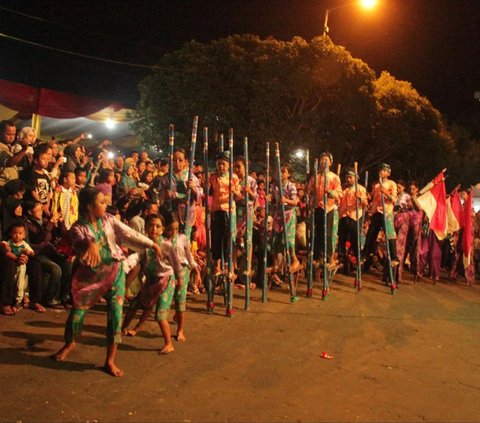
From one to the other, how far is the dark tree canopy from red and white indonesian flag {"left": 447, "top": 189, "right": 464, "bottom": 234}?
5.62 metres

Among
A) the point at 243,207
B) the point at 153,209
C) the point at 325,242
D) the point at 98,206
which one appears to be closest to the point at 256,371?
the point at 98,206

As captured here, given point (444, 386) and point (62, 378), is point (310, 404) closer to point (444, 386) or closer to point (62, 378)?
point (444, 386)

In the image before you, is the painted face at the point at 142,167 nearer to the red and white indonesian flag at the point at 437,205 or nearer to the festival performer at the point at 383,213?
the festival performer at the point at 383,213

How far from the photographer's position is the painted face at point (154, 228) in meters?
6.41

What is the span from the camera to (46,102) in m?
16.9

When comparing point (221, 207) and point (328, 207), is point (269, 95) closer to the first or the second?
point (328, 207)

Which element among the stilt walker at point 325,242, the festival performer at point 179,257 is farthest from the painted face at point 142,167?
the festival performer at point 179,257

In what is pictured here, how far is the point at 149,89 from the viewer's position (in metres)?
17.8

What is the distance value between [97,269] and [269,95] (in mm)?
12532

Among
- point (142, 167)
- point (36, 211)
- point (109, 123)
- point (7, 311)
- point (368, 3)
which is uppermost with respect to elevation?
point (368, 3)

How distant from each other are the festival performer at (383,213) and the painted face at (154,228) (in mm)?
5868

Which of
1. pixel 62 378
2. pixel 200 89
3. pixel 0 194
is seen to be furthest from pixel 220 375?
pixel 200 89

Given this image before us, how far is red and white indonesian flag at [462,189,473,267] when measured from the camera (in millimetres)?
13812

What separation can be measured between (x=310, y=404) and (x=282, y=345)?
6.20 ft
